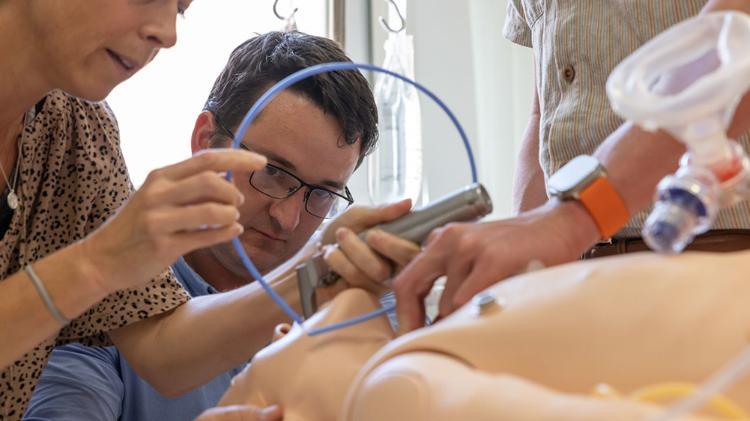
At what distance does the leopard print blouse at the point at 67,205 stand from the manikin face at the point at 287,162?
0.27 meters

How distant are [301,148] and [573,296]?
103cm

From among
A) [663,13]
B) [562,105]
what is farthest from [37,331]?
[663,13]

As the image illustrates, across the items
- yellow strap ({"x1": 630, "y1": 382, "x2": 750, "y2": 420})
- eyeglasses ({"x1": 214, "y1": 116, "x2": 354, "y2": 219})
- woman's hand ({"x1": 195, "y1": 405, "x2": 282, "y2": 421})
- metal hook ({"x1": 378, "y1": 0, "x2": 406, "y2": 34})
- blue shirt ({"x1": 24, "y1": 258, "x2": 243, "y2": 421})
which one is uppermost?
metal hook ({"x1": 378, "y1": 0, "x2": 406, "y2": 34})

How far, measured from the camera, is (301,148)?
1.71 metres

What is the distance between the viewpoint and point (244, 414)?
3.13 feet

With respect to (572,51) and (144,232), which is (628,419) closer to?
(144,232)

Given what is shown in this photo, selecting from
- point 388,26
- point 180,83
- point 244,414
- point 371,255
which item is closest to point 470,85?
point 388,26

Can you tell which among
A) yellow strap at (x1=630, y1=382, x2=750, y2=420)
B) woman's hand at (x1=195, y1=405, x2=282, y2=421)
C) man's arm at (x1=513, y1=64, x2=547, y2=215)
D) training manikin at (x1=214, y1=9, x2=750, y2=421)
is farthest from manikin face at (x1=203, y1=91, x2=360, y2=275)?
yellow strap at (x1=630, y1=382, x2=750, y2=420)

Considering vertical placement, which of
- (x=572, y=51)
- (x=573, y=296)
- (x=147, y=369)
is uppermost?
(x=572, y=51)

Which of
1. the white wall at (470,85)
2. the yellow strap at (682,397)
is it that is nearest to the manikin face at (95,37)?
the yellow strap at (682,397)

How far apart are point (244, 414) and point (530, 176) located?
0.75 meters

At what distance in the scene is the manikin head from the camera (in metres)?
1.71

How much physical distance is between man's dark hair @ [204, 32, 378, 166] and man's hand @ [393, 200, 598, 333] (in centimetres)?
83

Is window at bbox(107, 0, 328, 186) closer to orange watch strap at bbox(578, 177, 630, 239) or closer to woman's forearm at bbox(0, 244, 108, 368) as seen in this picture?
woman's forearm at bbox(0, 244, 108, 368)
